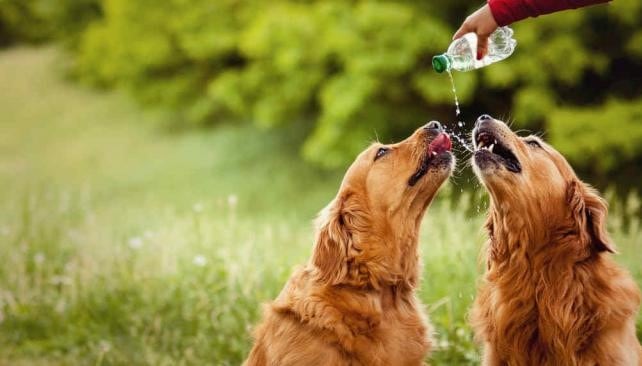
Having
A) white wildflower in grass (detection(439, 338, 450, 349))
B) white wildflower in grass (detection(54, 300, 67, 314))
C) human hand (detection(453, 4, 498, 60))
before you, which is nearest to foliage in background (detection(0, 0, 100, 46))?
white wildflower in grass (detection(54, 300, 67, 314))

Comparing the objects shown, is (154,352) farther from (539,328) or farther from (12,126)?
(12,126)

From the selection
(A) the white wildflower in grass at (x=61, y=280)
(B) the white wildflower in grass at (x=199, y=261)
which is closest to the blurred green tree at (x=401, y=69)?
(B) the white wildflower in grass at (x=199, y=261)

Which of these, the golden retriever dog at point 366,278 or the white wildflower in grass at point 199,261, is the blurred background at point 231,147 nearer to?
the white wildflower in grass at point 199,261

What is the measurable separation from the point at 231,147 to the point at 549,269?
11.3m

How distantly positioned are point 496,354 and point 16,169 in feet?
44.1

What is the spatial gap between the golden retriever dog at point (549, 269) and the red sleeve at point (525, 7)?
1.70ft

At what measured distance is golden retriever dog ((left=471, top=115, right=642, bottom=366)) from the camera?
3500 mm

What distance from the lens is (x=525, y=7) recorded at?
3.30m

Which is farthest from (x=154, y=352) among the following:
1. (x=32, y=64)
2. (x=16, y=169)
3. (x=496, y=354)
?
(x=32, y=64)

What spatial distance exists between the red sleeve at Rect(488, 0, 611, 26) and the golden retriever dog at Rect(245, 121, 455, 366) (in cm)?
66

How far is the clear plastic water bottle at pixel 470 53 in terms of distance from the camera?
379cm

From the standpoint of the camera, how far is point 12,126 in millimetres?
17891

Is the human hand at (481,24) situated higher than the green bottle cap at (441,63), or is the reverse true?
the human hand at (481,24)

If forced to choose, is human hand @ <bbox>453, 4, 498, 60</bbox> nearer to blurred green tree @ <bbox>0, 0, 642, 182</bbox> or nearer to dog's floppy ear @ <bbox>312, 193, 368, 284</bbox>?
dog's floppy ear @ <bbox>312, 193, 368, 284</bbox>
